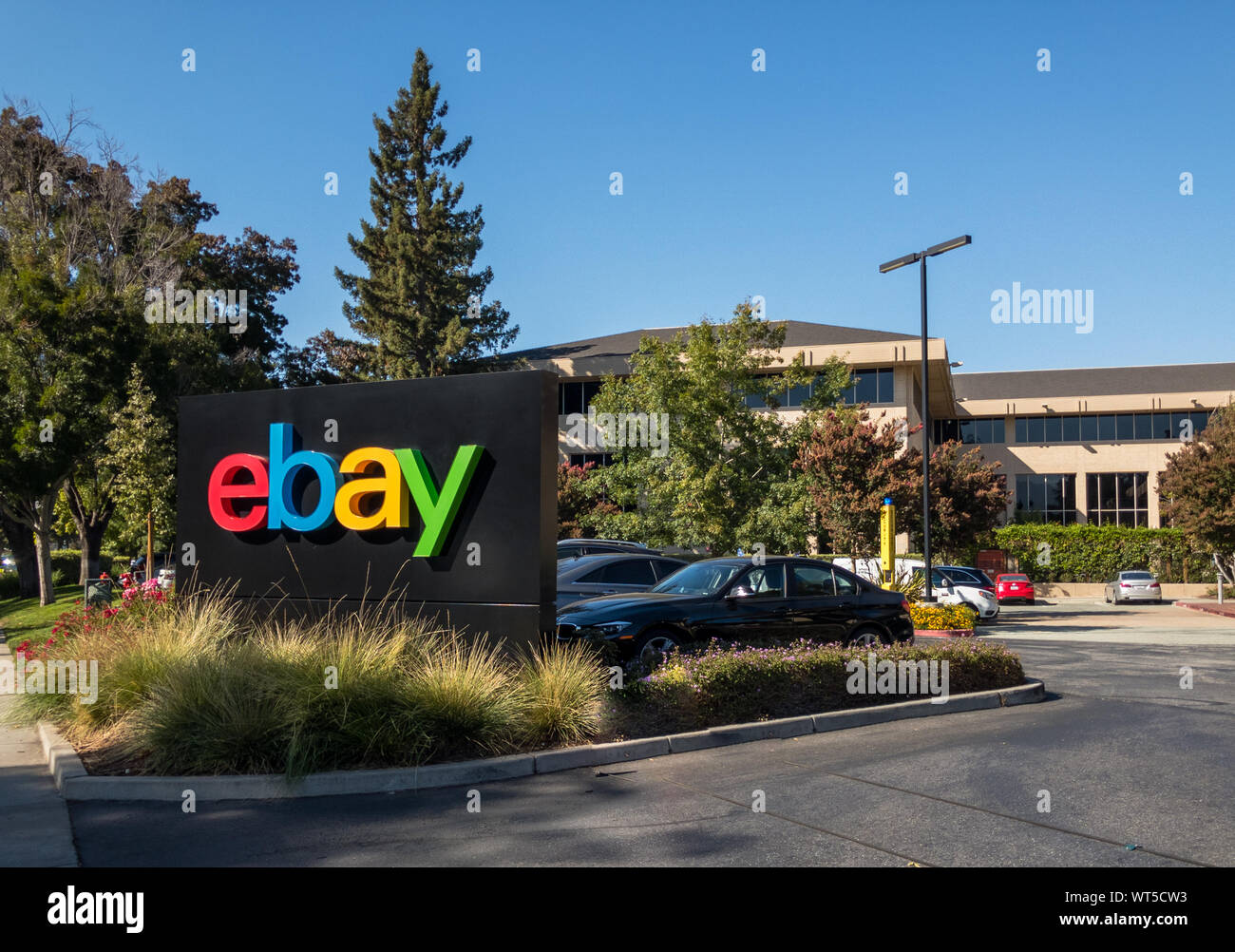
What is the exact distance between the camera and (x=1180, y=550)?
4491 centimetres

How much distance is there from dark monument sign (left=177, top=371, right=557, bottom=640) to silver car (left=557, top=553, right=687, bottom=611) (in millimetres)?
4200

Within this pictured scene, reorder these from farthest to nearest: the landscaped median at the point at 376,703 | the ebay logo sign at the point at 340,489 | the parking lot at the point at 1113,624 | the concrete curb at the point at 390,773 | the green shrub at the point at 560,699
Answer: the parking lot at the point at 1113,624, the ebay logo sign at the point at 340,489, the green shrub at the point at 560,699, the landscaped median at the point at 376,703, the concrete curb at the point at 390,773

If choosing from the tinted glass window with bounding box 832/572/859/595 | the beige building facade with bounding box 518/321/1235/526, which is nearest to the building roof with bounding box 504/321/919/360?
the beige building facade with bounding box 518/321/1235/526

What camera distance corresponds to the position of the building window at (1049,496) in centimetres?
5234

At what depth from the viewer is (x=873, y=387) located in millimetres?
41500

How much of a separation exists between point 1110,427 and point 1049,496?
5742mm

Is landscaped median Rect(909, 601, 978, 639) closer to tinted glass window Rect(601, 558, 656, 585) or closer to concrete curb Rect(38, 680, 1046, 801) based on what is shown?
tinted glass window Rect(601, 558, 656, 585)

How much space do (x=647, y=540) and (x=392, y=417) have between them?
20653 mm

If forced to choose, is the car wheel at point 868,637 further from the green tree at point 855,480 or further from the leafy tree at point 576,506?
the leafy tree at point 576,506

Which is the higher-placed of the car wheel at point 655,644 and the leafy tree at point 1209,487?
the leafy tree at point 1209,487

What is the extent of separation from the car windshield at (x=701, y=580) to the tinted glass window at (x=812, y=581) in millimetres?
723

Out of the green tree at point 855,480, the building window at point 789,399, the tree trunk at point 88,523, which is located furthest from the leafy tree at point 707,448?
the tree trunk at point 88,523

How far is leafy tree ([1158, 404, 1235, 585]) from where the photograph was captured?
3553 centimetres
